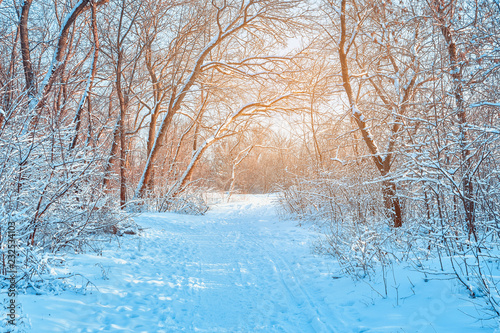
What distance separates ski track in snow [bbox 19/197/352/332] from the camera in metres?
2.99

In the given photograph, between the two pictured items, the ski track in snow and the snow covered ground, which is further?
the ski track in snow

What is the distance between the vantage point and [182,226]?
8922mm

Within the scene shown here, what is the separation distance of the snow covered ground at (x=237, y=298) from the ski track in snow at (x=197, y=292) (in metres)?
0.01

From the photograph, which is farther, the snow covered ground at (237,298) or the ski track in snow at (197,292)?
the ski track in snow at (197,292)

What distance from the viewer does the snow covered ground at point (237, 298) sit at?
8.96 feet

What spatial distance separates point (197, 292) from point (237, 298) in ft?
1.97

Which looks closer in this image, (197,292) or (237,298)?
(237,298)

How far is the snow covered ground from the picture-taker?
2.73m

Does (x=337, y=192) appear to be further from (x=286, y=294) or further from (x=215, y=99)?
(x=215, y=99)

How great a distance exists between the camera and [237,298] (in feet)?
12.5

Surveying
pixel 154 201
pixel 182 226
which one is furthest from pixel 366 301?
pixel 154 201

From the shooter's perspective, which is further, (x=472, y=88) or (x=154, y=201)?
(x=154, y=201)

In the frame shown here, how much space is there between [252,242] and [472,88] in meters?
5.50

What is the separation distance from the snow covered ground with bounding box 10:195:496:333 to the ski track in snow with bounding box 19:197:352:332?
0.01 metres
